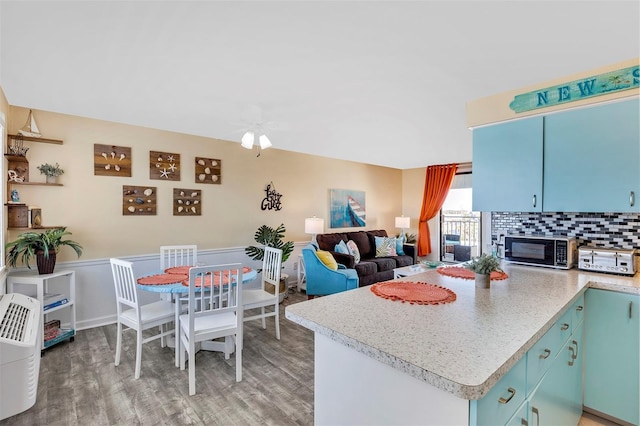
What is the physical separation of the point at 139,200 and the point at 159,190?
27 centimetres

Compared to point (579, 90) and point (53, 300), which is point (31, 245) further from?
point (579, 90)

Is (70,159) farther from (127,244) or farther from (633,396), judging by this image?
(633,396)

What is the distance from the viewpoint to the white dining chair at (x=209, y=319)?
225 cm

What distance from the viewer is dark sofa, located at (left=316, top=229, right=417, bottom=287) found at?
16.5 feet

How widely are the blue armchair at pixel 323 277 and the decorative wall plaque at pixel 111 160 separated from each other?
2.51m

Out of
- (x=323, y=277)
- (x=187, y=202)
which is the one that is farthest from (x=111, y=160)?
(x=323, y=277)

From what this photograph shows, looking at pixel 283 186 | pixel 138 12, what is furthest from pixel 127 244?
pixel 138 12

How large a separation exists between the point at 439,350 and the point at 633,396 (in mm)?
1847

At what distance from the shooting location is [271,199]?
199 inches

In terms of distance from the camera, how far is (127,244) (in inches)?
148

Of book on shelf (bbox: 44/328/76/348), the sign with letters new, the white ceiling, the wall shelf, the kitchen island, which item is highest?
the white ceiling

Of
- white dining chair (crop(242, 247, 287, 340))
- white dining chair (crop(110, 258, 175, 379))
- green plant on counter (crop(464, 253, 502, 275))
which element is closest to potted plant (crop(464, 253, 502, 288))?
green plant on counter (crop(464, 253, 502, 275))

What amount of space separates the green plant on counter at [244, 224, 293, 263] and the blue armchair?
14.7 inches

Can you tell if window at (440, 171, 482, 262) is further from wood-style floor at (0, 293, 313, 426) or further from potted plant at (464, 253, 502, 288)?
potted plant at (464, 253, 502, 288)
